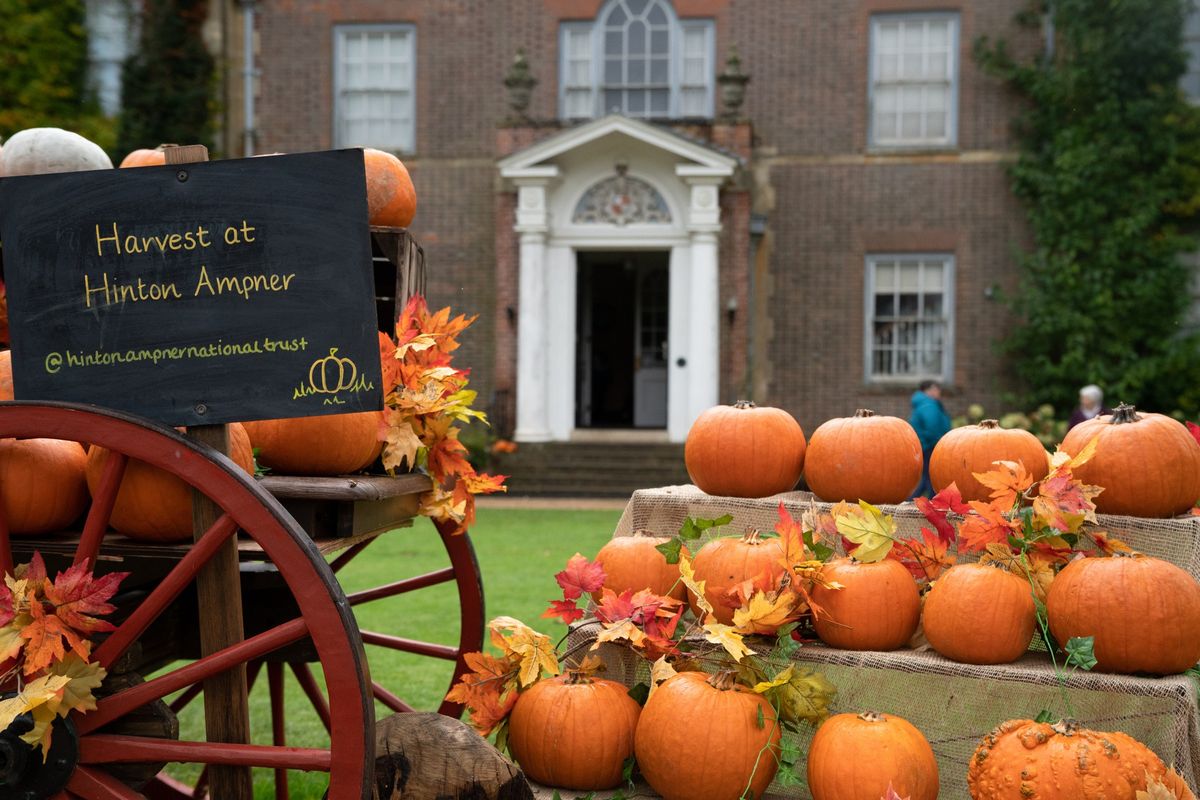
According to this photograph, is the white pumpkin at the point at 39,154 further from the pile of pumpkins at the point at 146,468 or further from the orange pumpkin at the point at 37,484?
the orange pumpkin at the point at 37,484

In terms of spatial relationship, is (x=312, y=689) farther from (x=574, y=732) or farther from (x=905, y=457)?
(x=905, y=457)

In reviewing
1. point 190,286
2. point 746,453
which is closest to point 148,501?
point 190,286

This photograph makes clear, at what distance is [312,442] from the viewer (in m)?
2.65

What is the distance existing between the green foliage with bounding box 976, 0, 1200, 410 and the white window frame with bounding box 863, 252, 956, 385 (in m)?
1.08

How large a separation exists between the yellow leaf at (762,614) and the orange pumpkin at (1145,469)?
93 centimetres

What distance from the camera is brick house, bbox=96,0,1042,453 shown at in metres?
14.1

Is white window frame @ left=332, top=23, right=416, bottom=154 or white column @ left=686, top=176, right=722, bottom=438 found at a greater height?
white window frame @ left=332, top=23, right=416, bottom=154

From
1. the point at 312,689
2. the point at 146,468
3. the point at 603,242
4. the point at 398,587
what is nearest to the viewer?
the point at 146,468

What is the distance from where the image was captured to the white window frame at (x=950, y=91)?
583 inches

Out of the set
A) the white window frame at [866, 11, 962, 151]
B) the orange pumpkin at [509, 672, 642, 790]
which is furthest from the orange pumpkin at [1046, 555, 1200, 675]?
the white window frame at [866, 11, 962, 151]

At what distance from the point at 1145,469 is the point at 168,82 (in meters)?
14.5

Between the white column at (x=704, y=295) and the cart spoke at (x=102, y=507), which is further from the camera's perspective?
the white column at (x=704, y=295)

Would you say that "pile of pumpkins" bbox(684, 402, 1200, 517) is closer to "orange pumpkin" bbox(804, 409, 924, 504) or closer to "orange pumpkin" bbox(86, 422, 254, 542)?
"orange pumpkin" bbox(804, 409, 924, 504)

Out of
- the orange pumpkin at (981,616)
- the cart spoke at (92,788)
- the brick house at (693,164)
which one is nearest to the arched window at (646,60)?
the brick house at (693,164)
